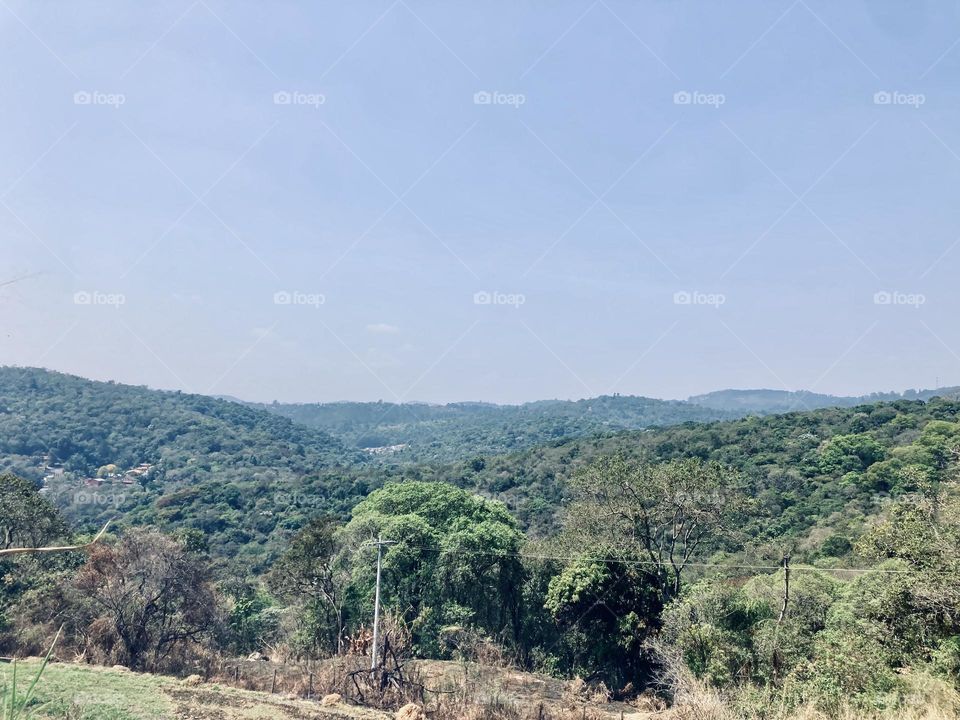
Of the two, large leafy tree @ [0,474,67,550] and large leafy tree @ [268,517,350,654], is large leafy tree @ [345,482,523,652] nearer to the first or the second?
large leafy tree @ [268,517,350,654]

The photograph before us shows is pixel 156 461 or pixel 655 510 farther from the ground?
pixel 156 461

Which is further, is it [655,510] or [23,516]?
[23,516]

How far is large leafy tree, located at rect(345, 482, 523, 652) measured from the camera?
26.2 metres

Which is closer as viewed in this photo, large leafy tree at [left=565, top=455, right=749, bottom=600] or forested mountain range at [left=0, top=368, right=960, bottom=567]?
large leafy tree at [left=565, top=455, right=749, bottom=600]

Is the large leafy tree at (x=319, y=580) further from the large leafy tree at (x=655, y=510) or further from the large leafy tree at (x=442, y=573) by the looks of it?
the large leafy tree at (x=655, y=510)

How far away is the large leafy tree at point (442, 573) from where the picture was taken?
86.0ft

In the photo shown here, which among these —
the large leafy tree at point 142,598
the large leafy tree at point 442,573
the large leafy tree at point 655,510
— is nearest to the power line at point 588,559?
the large leafy tree at point 442,573

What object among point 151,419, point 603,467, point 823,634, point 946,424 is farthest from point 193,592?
point 151,419

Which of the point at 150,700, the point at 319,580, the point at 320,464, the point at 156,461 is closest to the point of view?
the point at 150,700

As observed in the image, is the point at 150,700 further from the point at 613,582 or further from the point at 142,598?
the point at 613,582

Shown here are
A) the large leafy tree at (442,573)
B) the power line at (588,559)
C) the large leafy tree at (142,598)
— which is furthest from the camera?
the large leafy tree at (442,573)

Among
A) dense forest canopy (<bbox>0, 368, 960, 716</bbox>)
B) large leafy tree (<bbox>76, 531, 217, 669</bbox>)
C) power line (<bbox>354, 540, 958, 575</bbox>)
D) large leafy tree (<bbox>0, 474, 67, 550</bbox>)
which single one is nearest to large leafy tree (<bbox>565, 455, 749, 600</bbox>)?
dense forest canopy (<bbox>0, 368, 960, 716</bbox>)

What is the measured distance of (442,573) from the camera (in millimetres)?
26750

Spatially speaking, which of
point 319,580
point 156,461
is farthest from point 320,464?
point 319,580
